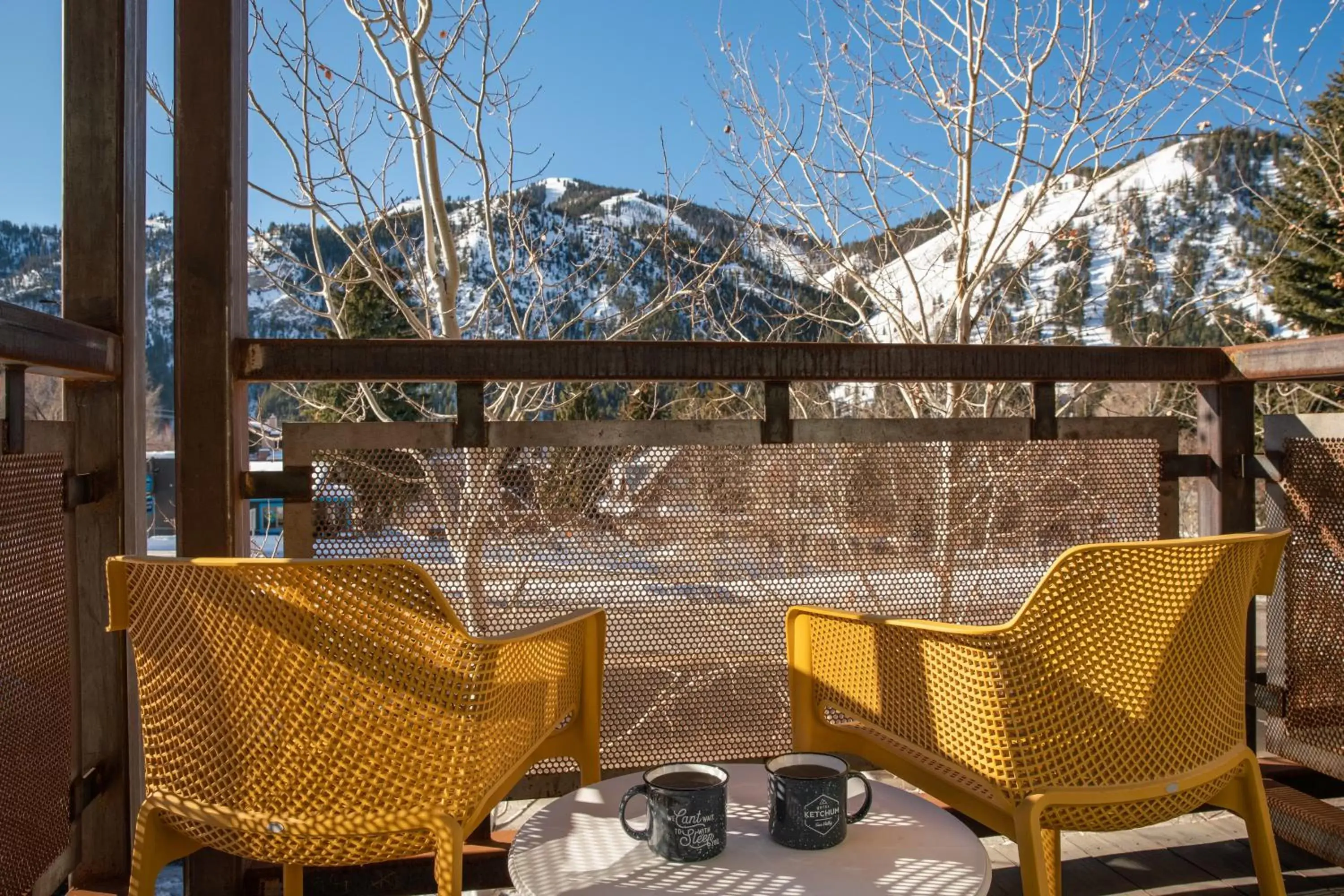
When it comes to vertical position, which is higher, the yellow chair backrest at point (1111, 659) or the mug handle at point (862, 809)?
the yellow chair backrest at point (1111, 659)

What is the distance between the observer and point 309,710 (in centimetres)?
127

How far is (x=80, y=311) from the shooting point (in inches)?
70.4

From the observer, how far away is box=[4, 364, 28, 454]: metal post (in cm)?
148

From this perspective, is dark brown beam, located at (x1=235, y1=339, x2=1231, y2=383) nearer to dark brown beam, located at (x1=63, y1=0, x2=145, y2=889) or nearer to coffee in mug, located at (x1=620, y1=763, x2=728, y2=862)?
dark brown beam, located at (x1=63, y1=0, x2=145, y2=889)

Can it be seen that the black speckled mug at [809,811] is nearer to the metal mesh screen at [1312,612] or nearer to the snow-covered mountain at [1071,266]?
the metal mesh screen at [1312,612]

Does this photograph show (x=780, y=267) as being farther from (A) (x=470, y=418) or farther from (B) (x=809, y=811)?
(B) (x=809, y=811)

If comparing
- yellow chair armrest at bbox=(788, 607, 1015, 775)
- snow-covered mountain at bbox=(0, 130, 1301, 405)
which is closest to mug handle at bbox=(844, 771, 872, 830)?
yellow chair armrest at bbox=(788, 607, 1015, 775)

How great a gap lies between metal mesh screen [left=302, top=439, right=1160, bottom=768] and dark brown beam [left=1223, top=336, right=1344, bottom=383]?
31 cm

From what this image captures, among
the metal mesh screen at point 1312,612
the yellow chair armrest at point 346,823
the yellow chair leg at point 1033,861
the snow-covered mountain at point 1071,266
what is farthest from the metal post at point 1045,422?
the snow-covered mountain at point 1071,266

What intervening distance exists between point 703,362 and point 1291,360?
127 cm

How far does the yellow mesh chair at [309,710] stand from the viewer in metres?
1.24

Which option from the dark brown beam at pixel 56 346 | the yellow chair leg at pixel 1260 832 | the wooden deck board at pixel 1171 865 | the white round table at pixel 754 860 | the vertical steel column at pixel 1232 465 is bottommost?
the wooden deck board at pixel 1171 865

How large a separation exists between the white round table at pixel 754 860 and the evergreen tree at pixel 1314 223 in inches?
275

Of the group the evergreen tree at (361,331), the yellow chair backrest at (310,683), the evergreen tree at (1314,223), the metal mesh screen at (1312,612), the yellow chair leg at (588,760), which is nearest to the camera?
the yellow chair backrest at (310,683)
